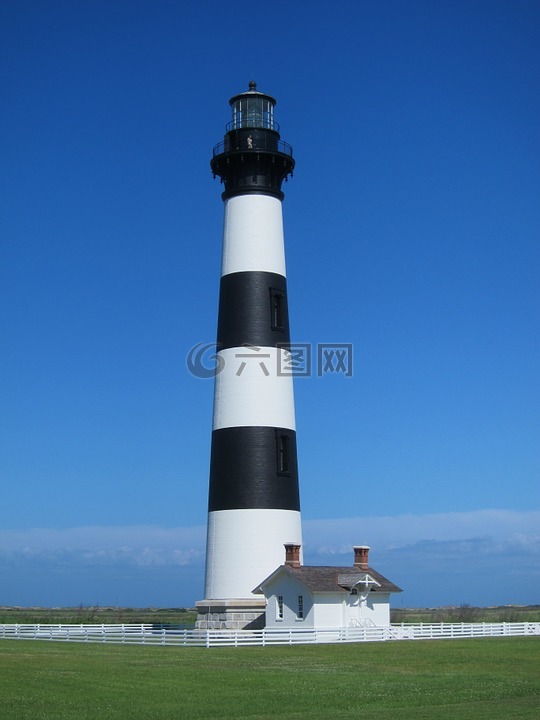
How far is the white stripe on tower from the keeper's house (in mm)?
660

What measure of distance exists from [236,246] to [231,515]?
1015 cm

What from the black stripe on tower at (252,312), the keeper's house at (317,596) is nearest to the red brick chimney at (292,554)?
the keeper's house at (317,596)

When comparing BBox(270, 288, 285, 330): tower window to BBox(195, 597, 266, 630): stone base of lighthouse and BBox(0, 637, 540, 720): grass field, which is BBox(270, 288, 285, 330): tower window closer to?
BBox(195, 597, 266, 630): stone base of lighthouse

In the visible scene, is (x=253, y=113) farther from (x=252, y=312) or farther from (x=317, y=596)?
(x=317, y=596)

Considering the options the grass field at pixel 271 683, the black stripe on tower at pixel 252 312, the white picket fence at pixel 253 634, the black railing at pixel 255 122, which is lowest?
the grass field at pixel 271 683

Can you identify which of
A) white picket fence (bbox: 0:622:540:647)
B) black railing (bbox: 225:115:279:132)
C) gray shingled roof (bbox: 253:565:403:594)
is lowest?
white picket fence (bbox: 0:622:540:647)

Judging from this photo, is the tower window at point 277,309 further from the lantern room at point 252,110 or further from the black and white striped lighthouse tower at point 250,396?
the lantern room at point 252,110

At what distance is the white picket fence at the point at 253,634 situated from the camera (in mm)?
33906

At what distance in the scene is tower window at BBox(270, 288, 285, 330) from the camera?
37.8 meters

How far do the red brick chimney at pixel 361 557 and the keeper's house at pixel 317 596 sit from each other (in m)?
1.14

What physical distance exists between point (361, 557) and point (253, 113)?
18152mm

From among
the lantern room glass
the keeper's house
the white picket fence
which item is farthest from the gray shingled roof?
the lantern room glass

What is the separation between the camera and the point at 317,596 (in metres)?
36.4

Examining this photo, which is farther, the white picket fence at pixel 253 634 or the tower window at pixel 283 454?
the tower window at pixel 283 454
